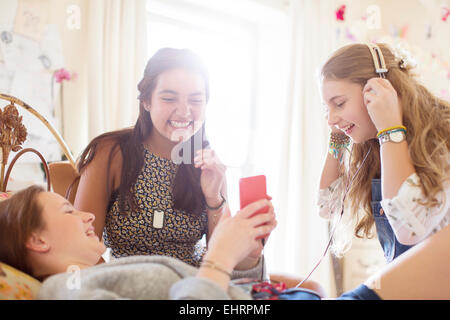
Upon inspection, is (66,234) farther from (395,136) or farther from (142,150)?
(395,136)

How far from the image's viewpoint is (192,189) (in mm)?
1254

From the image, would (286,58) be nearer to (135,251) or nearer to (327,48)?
(327,48)

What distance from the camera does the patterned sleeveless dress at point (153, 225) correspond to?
48.4 inches

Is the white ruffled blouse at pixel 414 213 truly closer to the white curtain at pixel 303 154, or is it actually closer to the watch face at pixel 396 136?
the watch face at pixel 396 136

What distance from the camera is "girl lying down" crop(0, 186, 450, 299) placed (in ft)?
2.33

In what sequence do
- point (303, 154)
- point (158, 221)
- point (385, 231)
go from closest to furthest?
point (385, 231), point (158, 221), point (303, 154)

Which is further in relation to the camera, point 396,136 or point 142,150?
point 142,150

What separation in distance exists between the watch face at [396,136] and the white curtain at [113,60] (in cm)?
144

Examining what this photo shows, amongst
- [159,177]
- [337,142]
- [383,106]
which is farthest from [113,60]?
[383,106]

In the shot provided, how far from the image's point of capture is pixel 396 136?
920 mm

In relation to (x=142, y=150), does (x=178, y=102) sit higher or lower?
higher

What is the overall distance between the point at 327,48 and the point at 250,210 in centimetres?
233

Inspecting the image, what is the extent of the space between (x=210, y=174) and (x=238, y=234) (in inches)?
15.4

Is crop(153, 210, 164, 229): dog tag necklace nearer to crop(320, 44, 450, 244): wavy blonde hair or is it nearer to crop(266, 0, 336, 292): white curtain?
crop(320, 44, 450, 244): wavy blonde hair
